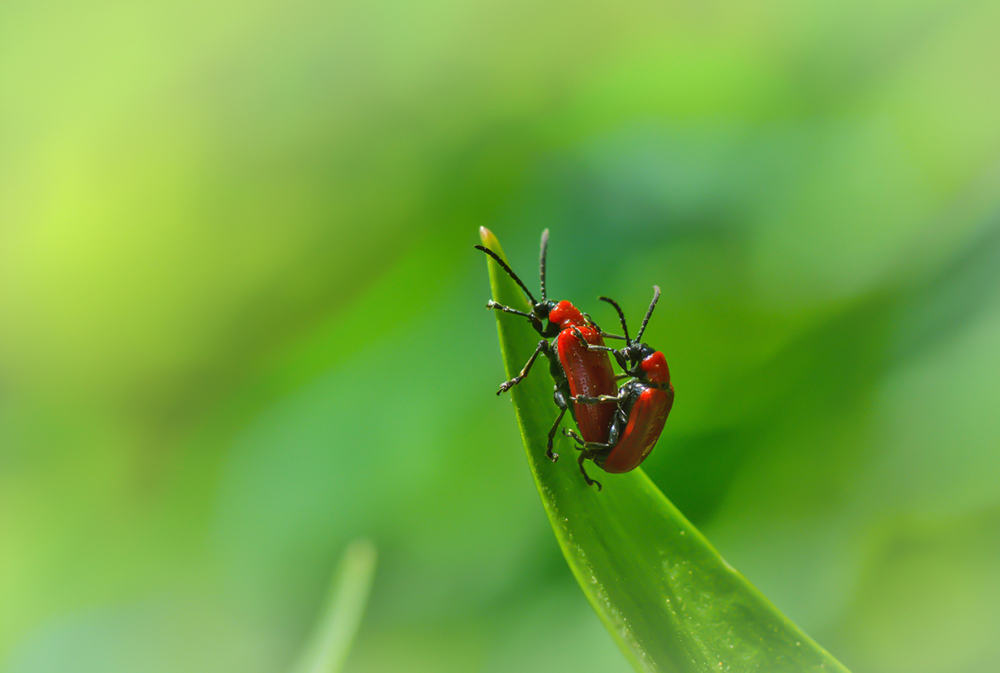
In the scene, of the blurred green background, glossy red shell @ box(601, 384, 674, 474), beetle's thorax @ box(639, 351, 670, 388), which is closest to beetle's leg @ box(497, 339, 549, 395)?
glossy red shell @ box(601, 384, 674, 474)

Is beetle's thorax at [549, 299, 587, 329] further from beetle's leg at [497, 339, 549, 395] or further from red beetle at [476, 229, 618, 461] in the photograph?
beetle's leg at [497, 339, 549, 395]

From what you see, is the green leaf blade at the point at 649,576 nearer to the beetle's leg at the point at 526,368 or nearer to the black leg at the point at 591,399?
the beetle's leg at the point at 526,368

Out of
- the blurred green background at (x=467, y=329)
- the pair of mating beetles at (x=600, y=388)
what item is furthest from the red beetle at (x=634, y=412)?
the blurred green background at (x=467, y=329)

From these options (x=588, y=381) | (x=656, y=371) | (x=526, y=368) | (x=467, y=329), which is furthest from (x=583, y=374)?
(x=467, y=329)

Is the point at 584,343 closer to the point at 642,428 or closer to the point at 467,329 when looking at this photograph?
the point at 642,428

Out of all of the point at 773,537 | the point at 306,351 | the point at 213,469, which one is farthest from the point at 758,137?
the point at 213,469

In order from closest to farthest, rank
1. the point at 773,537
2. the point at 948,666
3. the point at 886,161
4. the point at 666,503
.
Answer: the point at 666,503 → the point at 948,666 → the point at 773,537 → the point at 886,161

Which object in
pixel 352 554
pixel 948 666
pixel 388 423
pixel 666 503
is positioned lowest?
pixel 948 666

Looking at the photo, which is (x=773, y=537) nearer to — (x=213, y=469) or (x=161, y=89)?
(x=213, y=469)

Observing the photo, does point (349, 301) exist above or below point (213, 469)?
above
